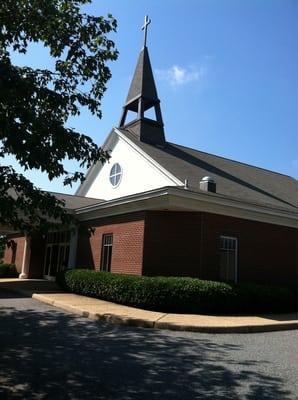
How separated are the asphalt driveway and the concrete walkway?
40 cm

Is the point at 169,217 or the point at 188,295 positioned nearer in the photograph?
the point at 188,295

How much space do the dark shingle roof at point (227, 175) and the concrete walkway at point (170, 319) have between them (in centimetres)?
507

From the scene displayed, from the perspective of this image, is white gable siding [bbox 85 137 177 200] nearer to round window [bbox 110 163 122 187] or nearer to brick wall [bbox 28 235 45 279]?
round window [bbox 110 163 122 187]

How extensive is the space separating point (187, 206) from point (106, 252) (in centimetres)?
478

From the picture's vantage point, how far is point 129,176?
2147 cm

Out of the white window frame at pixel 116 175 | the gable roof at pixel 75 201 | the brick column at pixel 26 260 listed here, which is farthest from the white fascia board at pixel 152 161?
the brick column at pixel 26 260

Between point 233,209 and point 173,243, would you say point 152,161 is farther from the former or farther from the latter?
point 173,243

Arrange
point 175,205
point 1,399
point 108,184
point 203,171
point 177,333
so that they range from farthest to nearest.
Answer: point 108,184, point 203,171, point 175,205, point 177,333, point 1,399

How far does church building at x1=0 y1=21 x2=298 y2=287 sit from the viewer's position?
1639 cm

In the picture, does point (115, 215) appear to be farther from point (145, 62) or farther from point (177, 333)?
point (145, 62)

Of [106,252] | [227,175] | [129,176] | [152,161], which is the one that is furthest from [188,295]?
[227,175]

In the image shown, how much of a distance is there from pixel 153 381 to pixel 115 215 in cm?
1205

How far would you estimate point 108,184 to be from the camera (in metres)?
23.4

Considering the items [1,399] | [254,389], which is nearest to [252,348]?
[254,389]
